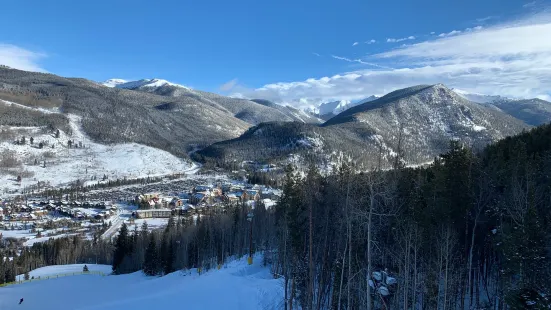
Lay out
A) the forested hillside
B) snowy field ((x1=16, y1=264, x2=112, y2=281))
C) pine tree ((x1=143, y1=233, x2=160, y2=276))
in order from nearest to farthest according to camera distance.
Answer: the forested hillside < pine tree ((x1=143, y1=233, x2=160, y2=276)) < snowy field ((x1=16, y1=264, x2=112, y2=281))

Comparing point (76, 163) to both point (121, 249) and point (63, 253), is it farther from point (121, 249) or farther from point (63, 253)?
point (121, 249)

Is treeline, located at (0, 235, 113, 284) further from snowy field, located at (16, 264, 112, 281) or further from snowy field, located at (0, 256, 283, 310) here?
snowy field, located at (0, 256, 283, 310)

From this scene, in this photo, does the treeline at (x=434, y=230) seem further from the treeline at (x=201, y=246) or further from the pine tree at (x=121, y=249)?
the pine tree at (x=121, y=249)

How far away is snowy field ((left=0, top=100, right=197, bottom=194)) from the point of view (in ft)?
519

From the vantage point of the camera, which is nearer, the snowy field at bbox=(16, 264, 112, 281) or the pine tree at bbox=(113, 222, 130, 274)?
the pine tree at bbox=(113, 222, 130, 274)

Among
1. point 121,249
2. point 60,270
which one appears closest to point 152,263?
point 121,249

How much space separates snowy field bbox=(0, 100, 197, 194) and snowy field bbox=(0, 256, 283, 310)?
394ft

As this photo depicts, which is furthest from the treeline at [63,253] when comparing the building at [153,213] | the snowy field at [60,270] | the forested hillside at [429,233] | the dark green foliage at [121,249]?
the forested hillside at [429,233]

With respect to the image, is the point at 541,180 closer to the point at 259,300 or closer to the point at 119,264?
the point at 259,300

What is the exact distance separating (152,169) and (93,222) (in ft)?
247

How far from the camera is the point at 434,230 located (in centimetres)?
1995

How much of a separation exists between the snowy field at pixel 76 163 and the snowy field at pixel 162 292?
120242 millimetres

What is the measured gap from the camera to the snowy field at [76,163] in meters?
158

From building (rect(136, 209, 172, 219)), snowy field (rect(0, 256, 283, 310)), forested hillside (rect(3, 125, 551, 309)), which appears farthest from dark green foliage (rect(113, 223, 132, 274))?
building (rect(136, 209, 172, 219))
